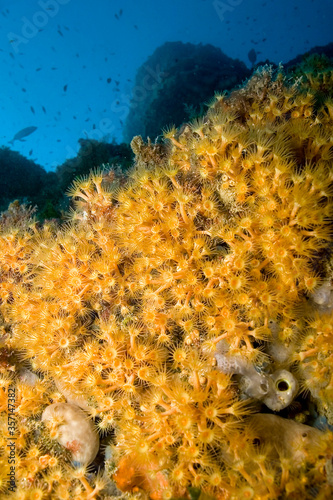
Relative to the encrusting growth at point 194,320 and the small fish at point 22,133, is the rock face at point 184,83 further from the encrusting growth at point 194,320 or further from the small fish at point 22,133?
the encrusting growth at point 194,320

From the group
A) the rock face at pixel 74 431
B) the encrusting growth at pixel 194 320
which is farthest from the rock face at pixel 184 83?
the rock face at pixel 74 431

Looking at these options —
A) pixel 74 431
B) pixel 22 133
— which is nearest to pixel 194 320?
pixel 74 431

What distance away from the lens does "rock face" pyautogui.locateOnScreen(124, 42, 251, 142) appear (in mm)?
19766

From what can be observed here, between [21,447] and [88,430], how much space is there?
814 millimetres

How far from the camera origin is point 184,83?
Answer: 20562 millimetres

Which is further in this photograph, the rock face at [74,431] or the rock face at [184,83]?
the rock face at [184,83]

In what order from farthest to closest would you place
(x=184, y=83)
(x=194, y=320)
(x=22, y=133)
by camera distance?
(x=22, y=133) < (x=184, y=83) < (x=194, y=320)

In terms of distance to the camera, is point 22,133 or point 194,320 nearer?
point 194,320

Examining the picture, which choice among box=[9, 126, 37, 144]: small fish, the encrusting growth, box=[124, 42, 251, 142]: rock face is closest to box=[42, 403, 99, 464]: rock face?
the encrusting growth

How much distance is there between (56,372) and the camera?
378 centimetres

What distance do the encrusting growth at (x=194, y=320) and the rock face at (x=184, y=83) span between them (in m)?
14.6

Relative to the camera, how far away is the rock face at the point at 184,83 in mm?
19766

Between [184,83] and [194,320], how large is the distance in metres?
21.0

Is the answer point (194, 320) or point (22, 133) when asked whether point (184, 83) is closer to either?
point (22, 133)
